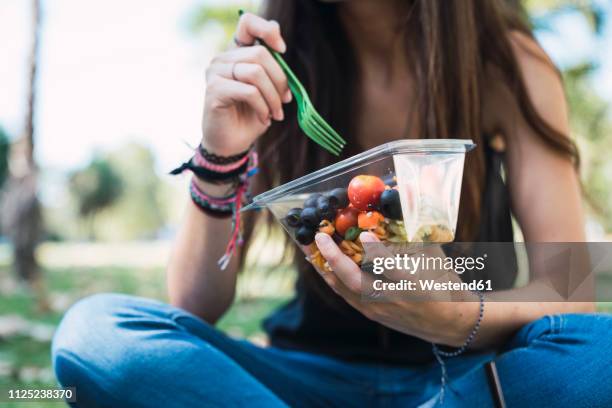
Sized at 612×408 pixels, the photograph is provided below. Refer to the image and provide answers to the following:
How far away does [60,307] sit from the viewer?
3756mm

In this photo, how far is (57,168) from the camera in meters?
16.2

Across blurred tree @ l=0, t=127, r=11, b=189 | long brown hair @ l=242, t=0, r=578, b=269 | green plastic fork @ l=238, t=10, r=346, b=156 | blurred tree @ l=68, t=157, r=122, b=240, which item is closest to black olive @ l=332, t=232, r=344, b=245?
green plastic fork @ l=238, t=10, r=346, b=156

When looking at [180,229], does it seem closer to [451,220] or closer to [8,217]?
[451,220]

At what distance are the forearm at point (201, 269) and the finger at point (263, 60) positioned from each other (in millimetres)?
317

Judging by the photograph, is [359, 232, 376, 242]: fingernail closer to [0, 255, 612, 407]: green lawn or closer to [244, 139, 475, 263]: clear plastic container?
[244, 139, 475, 263]: clear plastic container

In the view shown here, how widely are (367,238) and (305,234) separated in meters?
0.10

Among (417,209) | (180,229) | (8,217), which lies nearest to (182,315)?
(180,229)

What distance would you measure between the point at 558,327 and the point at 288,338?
0.64m

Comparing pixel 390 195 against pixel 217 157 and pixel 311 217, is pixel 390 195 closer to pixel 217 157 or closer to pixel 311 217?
pixel 311 217

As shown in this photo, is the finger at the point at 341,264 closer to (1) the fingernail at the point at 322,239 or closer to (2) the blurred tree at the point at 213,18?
(1) the fingernail at the point at 322,239

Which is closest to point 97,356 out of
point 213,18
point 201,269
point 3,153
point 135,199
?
point 201,269

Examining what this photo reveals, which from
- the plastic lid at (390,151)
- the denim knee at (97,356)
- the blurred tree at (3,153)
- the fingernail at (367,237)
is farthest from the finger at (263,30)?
the blurred tree at (3,153)

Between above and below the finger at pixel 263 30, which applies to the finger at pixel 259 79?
below

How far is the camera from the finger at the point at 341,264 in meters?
0.77
